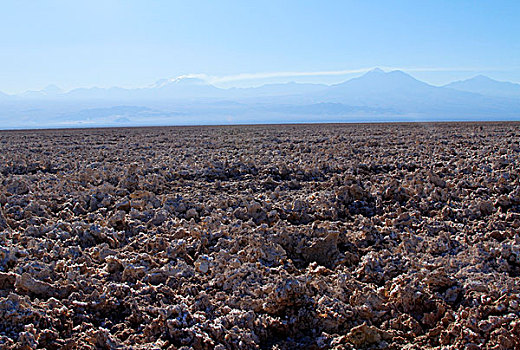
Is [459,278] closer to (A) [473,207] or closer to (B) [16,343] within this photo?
(A) [473,207]

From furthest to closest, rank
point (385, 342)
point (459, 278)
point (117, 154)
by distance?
point (117, 154), point (459, 278), point (385, 342)

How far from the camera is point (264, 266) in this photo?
3.09 metres

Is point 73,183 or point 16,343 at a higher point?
point 73,183

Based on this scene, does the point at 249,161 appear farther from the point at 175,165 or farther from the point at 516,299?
the point at 516,299

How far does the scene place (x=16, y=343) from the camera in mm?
2232

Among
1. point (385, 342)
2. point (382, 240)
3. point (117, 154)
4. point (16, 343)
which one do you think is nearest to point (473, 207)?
point (382, 240)

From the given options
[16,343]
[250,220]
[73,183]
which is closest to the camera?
[16,343]

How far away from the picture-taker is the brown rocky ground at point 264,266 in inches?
95.6

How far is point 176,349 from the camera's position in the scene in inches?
90.3

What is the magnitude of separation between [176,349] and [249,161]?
18.4ft

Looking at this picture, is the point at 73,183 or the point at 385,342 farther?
the point at 73,183

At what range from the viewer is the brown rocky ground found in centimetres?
243

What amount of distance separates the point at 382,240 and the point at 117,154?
7.54m

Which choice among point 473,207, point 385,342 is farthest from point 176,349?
point 473,207
